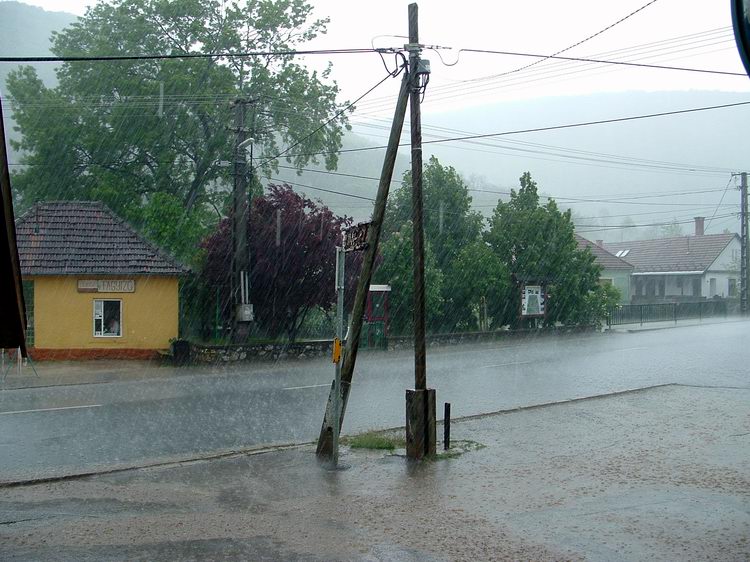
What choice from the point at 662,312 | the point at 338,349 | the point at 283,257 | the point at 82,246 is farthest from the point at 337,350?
Answer: the point at 662,312

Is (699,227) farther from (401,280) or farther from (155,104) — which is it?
(155,104)

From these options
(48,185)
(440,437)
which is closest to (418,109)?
(440,437)

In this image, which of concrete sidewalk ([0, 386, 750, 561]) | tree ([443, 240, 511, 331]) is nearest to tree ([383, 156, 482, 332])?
tree ([443, 240, 511, 331])

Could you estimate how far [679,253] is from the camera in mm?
65812

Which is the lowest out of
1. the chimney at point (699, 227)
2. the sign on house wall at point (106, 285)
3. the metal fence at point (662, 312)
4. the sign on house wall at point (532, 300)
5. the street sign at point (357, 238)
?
the metal fence at point (662, 312)

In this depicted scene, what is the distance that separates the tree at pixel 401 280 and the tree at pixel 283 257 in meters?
3.96

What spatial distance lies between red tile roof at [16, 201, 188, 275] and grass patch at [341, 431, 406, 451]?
14966mm

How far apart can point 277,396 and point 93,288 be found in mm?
10978

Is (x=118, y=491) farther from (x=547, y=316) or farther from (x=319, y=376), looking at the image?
(x=547, y=316)

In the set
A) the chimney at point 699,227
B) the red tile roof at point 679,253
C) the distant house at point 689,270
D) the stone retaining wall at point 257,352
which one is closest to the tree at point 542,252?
the stone retaining wall at point 257,352

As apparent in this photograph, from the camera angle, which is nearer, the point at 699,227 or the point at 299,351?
the point at 299,351

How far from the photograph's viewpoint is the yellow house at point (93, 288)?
959 inches

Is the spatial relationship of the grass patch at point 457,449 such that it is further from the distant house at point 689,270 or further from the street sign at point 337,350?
the distant house at point 689,270

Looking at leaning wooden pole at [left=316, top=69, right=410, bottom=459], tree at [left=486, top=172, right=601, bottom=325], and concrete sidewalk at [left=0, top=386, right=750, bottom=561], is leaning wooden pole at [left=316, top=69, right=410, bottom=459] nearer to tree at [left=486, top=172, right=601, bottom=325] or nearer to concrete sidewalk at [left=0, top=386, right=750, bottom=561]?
concrete sidewalk at [left=0, top=386, right=750, bottom=561]
